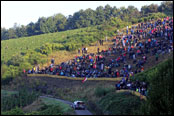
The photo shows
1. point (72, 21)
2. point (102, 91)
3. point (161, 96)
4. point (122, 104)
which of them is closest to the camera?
point (161, 96)

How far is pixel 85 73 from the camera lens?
3856 centimetres

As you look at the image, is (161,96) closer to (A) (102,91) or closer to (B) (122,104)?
(B) (122,104)

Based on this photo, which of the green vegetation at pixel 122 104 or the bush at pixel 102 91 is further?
the bush at pixel 102 91

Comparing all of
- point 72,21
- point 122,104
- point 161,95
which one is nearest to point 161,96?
point 161,95

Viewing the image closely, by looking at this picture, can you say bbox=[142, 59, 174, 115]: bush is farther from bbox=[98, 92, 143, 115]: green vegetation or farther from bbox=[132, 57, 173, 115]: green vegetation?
bbox=[98, 92, 143, 115]: green vegetation

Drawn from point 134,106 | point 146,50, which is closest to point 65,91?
point 146,50

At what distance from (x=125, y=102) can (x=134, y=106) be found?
1.25 m

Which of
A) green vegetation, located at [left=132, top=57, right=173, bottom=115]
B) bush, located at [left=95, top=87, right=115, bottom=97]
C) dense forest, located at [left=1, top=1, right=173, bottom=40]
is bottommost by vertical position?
bush, located at [left=95, top=87, right=115, bottom=97]

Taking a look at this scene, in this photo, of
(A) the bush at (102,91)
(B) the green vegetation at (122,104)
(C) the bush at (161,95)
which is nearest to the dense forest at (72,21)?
(A) the bush at (102,91)

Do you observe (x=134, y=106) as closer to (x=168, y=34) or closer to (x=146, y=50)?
(x=146, y=50)

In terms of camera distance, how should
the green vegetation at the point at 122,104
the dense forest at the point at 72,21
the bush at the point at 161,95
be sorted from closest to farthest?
the bush at the point at 161,95, the green vegetation at the point at 122,104, the dense forest at the point at 72,21

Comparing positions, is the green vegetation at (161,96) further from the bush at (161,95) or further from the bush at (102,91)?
the bush at (102,91)

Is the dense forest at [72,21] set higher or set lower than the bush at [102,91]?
higher

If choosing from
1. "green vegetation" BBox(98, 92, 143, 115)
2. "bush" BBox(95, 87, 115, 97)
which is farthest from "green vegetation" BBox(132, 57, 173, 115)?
"bush" BBox(95, 87, 115, 97)
